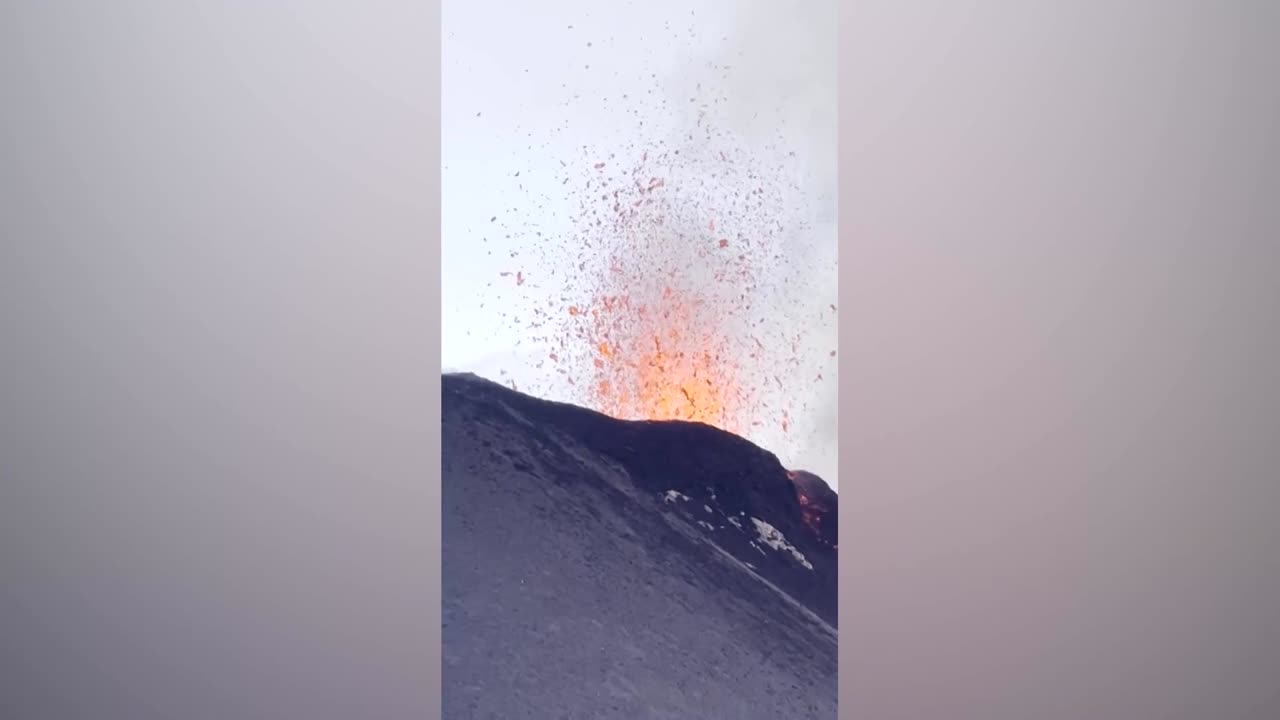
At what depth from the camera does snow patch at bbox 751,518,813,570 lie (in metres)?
3.59

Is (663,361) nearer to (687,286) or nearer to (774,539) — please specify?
(687,286)

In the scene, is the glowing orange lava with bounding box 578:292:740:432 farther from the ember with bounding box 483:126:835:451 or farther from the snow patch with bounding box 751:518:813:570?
the snow patch with bounding box 751:518:813:570

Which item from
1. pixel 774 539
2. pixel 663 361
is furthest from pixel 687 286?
pixel 774 539

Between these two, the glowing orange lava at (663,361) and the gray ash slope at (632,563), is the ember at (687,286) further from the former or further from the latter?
the gray ash slope at (632,563)

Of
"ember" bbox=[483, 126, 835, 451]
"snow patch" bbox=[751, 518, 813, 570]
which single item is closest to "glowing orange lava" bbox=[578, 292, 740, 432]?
"ember" bbox=[483, 126, 835, 451]
